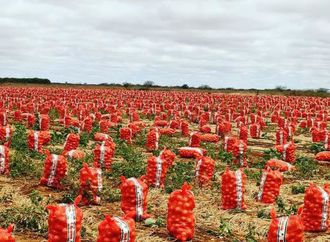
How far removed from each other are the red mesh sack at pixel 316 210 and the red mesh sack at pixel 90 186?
376 cm

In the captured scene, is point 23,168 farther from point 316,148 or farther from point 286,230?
point 316,148

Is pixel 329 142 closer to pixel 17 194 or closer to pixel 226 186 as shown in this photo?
pixel 226 186

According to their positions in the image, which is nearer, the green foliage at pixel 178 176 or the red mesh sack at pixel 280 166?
the green foliage at pixel 178 176

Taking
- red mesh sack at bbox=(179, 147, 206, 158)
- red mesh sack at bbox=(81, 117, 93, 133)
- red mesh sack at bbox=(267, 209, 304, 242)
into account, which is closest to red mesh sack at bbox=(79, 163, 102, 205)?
red mesh sack at bbox=(267, 209, 304, 242)

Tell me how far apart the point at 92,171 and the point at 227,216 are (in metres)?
2.66

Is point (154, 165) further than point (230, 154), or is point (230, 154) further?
point (230, 154)

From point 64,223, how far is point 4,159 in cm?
531

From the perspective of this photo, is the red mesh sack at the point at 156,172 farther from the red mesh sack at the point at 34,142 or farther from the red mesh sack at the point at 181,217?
the red mesh sack at the point at 34,142

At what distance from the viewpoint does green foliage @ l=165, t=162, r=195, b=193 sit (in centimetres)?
1084

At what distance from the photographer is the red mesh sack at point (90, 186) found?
30.6ft

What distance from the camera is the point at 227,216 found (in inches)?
356

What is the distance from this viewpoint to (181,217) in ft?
25.3

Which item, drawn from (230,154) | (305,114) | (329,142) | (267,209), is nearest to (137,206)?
(267,209)

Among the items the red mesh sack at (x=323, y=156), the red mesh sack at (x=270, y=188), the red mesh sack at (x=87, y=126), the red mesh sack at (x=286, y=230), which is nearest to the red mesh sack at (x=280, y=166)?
the red mesh sack at (x=323, y=156)
